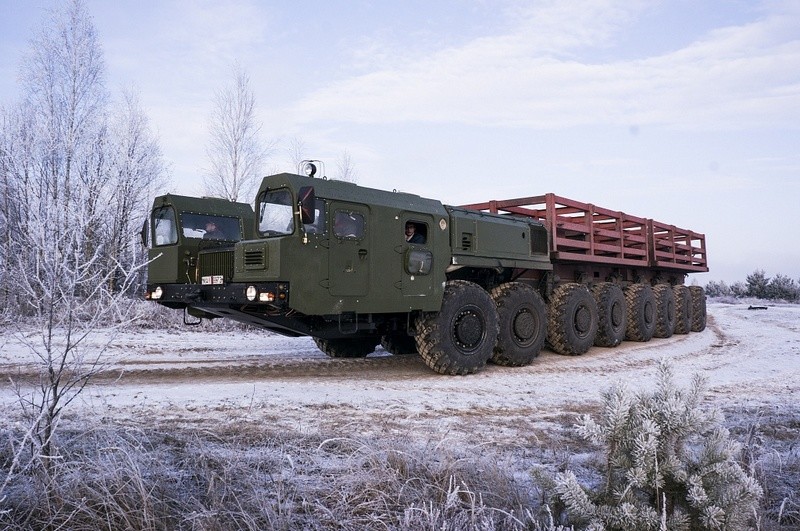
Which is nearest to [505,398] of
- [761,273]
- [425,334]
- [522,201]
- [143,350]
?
[425,334]

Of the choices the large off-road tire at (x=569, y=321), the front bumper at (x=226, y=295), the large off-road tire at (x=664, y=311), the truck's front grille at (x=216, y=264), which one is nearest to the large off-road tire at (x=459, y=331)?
the front bumper at (x=226, y=295)

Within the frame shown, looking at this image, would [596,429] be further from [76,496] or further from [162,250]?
[162,250]

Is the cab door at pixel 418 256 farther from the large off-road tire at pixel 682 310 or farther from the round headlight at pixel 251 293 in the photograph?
the large off-road tire at pixel 682 310

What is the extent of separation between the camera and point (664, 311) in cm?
1464

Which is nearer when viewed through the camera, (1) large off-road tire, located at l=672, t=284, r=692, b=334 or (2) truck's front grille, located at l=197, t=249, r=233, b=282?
(2) truck's front grille, located at l=197, t=249, r=233, b=282

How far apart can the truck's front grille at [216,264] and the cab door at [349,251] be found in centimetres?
159

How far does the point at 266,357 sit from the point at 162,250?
2.38 metres

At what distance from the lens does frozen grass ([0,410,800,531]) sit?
2.35m

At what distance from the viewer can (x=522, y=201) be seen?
1091 centimetres

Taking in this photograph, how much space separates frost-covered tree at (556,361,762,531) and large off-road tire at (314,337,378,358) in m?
7.43

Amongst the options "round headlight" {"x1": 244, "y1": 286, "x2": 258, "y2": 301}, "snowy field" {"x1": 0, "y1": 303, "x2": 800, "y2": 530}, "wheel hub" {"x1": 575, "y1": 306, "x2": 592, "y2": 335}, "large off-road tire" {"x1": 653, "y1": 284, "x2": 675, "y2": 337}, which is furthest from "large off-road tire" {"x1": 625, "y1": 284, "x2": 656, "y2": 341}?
"round headlight" {"x1": 244, "y1": 286, "x2": 258, "y2": 301}

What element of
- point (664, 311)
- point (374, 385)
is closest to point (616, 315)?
point (664, 311)

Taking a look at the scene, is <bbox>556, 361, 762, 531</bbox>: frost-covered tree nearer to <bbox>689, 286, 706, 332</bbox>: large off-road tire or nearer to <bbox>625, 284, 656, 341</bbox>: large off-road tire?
<bbox>625, 284, 656, 341</bbox>: large off-road tire

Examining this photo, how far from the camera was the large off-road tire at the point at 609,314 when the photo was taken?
38.4ft
